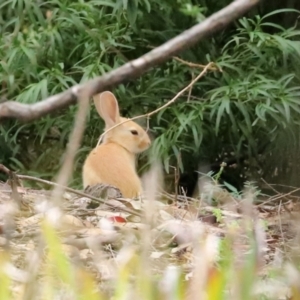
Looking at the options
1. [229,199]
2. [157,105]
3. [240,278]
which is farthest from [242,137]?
[240,278]

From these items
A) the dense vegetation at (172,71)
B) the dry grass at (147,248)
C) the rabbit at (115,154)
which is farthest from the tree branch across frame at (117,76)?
the dense vegetation at (172,71)

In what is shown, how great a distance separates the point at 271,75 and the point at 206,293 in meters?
3.87

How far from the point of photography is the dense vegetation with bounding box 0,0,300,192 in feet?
15.4

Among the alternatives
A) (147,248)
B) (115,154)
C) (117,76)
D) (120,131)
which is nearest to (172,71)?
(120,131)

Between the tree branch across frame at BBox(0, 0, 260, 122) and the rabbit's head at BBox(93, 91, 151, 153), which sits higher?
the tree branch across frame at BBox(0, 0, 260, 122)

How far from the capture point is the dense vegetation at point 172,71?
15.4ft

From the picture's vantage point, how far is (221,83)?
491 cm

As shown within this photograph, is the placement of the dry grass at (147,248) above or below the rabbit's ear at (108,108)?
above

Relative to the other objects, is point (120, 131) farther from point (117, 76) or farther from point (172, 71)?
point (117, 76)

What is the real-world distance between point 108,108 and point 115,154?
293mm

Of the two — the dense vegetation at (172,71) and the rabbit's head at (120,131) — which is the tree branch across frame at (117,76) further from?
the rabbit's head at (120,131)

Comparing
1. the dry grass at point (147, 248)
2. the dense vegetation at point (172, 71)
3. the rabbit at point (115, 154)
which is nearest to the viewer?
the dry grass at point (147, 248)

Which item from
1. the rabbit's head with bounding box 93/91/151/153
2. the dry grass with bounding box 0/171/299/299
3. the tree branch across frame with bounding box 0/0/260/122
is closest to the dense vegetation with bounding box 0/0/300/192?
the rabbit's head with bounding box 93/91/151/153

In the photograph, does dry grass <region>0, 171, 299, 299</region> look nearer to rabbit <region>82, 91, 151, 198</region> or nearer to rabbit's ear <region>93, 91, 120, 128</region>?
rabbit <region>82, 91, 151, 198</region>
